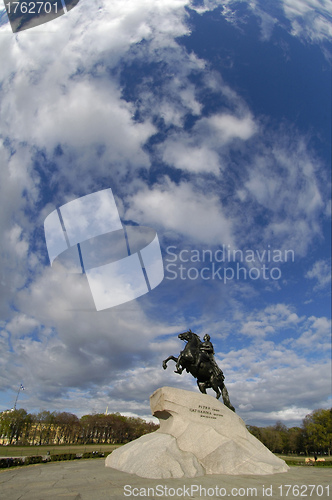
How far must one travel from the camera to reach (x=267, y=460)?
10.4 metres

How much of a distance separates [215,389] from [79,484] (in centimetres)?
862

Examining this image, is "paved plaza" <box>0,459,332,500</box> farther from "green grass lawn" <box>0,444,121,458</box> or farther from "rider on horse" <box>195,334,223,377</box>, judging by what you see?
"green grass lawn" <box>0,444,121,458</box>

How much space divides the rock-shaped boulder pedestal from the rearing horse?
5.11ft

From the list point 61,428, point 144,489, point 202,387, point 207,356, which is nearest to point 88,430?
point 61,428

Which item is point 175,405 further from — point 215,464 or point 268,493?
point 268,493

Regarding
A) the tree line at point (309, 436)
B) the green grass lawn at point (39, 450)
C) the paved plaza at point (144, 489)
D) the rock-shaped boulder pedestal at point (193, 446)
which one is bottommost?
the tree line at point (309, 436)

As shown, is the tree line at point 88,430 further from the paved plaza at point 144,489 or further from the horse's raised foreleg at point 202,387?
the paved plaza at point 144,489

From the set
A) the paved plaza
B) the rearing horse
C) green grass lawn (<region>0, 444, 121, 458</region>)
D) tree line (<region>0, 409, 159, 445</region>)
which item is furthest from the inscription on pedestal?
tree line (<region>0, 409, 159, 445</region>)

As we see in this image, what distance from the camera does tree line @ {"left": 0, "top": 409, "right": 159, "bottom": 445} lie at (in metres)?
65.9

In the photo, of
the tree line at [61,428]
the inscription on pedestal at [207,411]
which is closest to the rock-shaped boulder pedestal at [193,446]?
the inscription on pedestal at [207,411]

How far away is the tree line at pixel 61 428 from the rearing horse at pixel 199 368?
222 ft

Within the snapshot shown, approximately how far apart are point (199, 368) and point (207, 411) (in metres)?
2.22

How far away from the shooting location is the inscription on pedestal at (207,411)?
1165 cm

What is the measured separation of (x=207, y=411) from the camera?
11.8 meters
